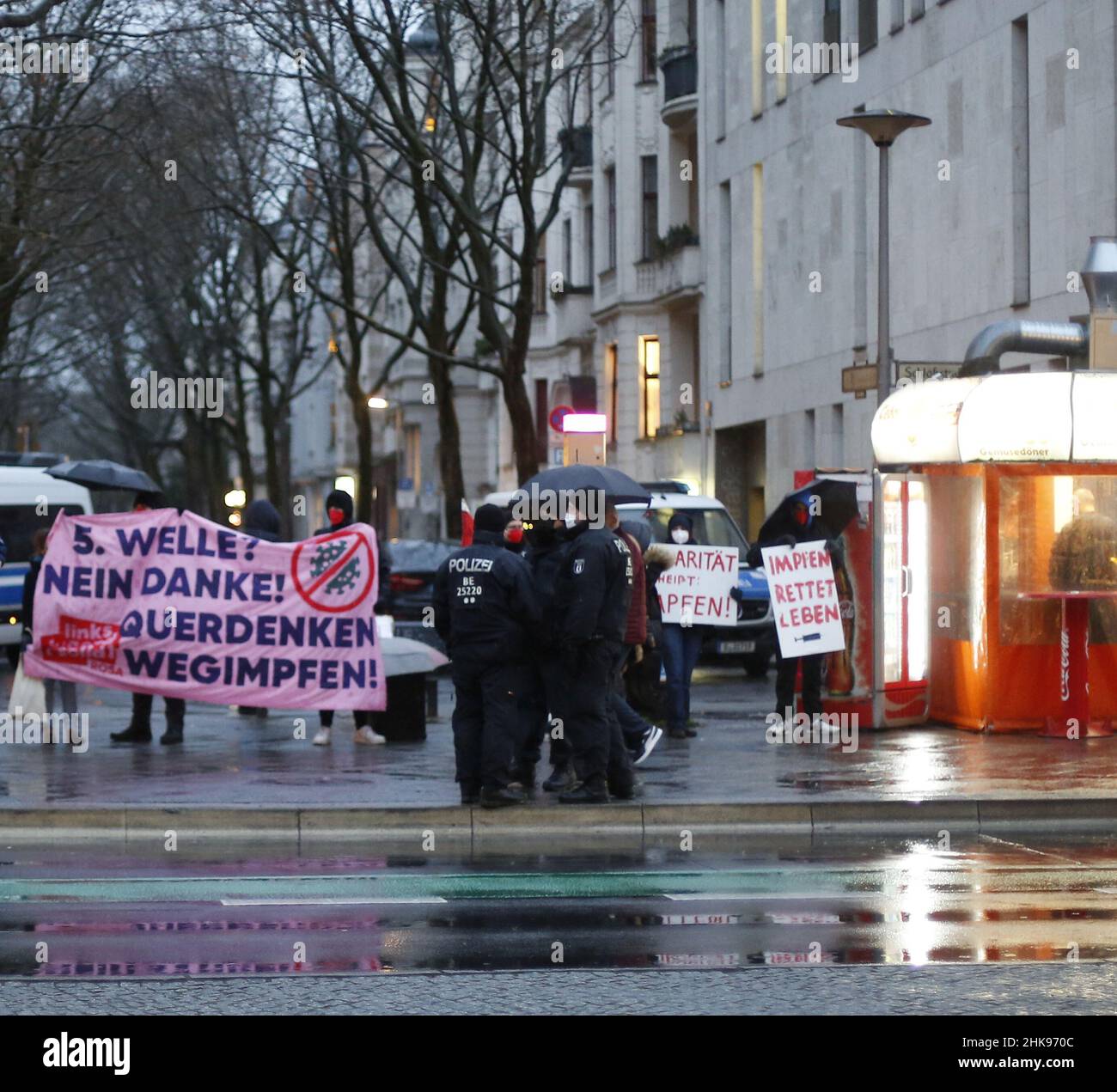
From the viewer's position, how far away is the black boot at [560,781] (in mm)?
14055

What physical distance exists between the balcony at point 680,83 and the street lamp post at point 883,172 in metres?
23.0

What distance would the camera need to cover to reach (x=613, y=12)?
31484 millimetres

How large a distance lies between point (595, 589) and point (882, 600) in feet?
18.2

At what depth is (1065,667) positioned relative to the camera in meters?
17.2

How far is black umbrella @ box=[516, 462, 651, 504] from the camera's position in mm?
13781

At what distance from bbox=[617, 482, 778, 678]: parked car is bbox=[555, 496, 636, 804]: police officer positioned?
11.9 m

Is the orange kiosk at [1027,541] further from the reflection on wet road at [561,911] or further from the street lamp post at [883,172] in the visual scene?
the reflection on wet road at [561,911]

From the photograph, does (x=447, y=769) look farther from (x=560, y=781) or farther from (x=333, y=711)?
(x=333, y=711)

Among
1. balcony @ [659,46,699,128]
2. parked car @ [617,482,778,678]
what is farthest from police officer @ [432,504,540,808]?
balcony @ [659,46,699,128]

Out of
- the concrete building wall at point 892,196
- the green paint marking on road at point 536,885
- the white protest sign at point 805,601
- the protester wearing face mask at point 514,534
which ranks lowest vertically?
the green paint marking on road at point 536,885

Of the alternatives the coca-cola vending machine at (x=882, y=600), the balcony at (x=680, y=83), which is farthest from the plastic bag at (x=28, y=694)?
the balcony at (x=680, y=83)

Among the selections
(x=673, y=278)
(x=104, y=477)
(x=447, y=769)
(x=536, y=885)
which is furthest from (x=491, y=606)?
(x=673, y=278)

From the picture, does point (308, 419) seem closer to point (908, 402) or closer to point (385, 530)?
point (385, 530)

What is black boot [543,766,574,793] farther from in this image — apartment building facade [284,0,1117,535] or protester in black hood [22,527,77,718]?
apartment building facade [284,0,1117,535]
